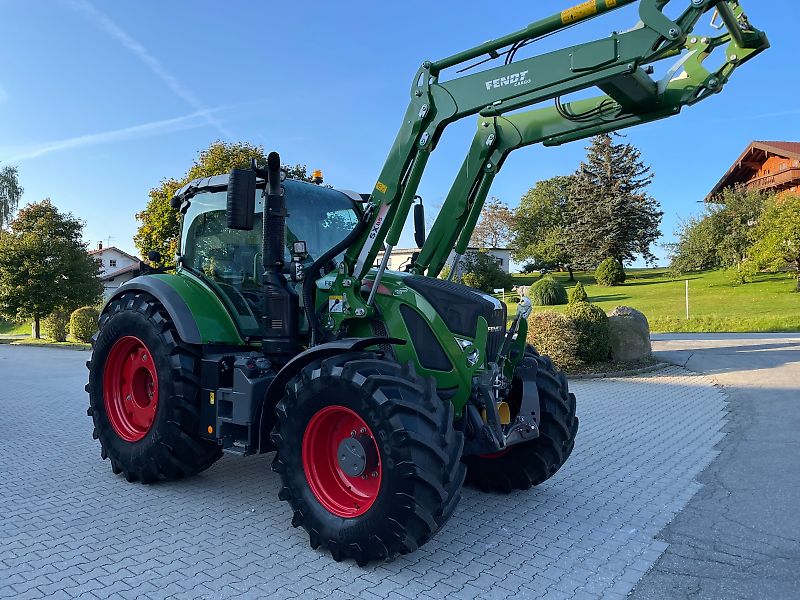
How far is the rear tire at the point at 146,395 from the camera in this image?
4906mm

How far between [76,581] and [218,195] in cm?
325

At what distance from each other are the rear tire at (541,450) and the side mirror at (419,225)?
53.1 inches

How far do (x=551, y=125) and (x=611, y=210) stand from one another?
44.2 meters

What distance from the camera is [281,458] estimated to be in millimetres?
4051

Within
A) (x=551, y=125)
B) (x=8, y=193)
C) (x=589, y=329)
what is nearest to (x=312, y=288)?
(x=551, y=125)

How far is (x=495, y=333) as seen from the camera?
4.53 meters

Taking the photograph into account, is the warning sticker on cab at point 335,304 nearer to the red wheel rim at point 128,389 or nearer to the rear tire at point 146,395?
the rear tire at point 146,395

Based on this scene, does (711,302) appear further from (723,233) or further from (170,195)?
(170,195)

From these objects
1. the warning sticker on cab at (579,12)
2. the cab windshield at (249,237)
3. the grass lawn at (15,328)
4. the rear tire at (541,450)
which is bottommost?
the grass lawn at (15,328)

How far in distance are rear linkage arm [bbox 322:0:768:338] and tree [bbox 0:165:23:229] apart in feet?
177

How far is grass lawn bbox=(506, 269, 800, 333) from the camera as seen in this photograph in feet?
71.3

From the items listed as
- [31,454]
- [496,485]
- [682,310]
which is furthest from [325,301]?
[682,310]

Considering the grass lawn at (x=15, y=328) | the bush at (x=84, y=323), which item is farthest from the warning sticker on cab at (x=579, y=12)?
the grass lawn at (x=15, y=328)

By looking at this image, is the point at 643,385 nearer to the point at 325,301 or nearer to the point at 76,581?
the point at 325,301
